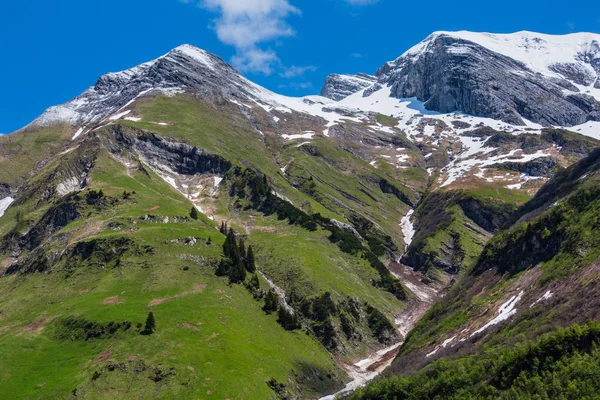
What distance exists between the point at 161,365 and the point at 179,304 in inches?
801

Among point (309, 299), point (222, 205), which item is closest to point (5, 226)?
A: point (222, 205)

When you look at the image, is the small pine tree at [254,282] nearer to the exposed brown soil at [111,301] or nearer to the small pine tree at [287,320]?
the small pine tree at [287,320]

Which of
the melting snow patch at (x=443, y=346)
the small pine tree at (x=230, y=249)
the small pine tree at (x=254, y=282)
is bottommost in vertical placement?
the melting snow patch at (x=443, y=346)

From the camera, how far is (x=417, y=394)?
4891 cm

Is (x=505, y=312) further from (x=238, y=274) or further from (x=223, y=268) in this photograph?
(x=223, y=268)

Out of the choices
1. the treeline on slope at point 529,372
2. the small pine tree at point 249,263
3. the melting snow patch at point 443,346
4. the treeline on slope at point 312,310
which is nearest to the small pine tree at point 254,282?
the treeline on slope at point 312,310

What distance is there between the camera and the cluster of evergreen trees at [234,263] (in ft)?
367

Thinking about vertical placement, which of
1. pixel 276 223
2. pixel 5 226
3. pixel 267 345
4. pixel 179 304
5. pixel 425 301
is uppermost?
pixel 5 226

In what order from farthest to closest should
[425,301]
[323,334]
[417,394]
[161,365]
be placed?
[425,301] → [323,334] → [161,365] → [417,394]

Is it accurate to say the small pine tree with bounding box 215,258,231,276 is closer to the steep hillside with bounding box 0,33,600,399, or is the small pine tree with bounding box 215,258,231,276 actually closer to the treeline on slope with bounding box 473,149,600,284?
the steep hillside with bounding box 0,33,600,399

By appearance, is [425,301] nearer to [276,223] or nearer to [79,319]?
[276,223]

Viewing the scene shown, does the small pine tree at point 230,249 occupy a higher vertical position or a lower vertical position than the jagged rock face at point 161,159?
lower

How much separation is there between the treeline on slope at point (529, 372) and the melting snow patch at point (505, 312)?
549 inches

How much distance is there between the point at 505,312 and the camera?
62.9 meters
